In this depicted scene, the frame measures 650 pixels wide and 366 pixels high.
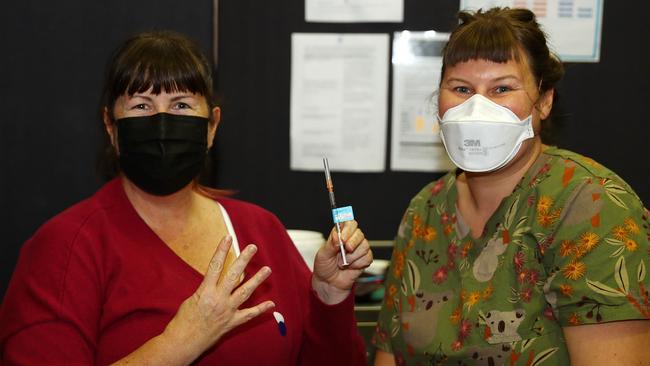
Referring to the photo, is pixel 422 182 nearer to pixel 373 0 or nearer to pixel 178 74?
pixel 373 0

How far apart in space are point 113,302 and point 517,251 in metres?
0.88

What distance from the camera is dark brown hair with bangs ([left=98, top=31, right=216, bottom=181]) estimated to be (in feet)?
5.08

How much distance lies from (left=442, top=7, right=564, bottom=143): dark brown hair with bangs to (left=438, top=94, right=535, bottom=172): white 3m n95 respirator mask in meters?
0.10

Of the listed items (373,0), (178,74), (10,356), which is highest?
(373,0)

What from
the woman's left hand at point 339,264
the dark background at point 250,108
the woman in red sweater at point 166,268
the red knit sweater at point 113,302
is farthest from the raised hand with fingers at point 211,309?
the dark background at point 250,108

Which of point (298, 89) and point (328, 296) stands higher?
point (298, 89)

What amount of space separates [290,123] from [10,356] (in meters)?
1.30

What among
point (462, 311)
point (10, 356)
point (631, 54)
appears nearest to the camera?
point (10, 356)

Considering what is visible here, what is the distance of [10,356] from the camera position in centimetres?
137

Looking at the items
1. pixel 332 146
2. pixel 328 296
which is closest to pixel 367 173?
pixel 332 146

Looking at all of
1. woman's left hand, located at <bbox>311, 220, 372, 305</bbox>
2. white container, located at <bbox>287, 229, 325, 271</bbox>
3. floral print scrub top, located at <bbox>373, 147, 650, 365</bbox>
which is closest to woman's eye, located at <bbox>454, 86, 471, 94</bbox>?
floral print scrub top, located at <bbox>373, 147, 650, 365</bbox>

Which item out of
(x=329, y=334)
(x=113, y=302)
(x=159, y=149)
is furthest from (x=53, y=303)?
(x=329, y=334)

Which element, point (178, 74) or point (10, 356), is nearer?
point (10, 356)

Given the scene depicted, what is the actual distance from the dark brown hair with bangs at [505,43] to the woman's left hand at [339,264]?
0.47m
